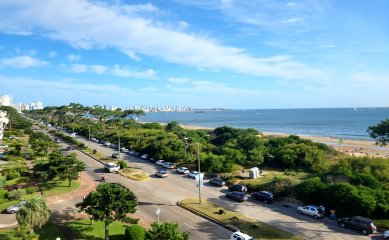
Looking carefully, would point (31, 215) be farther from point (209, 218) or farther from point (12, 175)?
point (12, 175)

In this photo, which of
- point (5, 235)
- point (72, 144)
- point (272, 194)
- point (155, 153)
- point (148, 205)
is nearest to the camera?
point (5, 235)

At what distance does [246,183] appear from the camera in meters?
50.0

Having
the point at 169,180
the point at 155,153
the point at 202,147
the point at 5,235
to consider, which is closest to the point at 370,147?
the point at 202,147

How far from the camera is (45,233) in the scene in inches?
1220

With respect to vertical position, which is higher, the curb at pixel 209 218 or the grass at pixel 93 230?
the grass at pixel 93 230

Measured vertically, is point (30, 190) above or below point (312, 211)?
above

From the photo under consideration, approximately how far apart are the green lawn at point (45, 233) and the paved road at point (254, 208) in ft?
39.8

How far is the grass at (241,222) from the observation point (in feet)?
104

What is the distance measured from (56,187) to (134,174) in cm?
1368

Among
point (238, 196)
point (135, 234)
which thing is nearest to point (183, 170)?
point (238, 196)

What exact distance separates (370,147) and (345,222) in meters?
84.1

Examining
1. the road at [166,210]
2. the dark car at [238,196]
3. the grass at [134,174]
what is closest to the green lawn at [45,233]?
the road at [166,210]

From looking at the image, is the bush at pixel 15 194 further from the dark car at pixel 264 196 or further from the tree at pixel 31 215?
the dark car at pixel 264 196

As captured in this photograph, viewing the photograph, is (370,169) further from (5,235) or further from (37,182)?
(37,182)
